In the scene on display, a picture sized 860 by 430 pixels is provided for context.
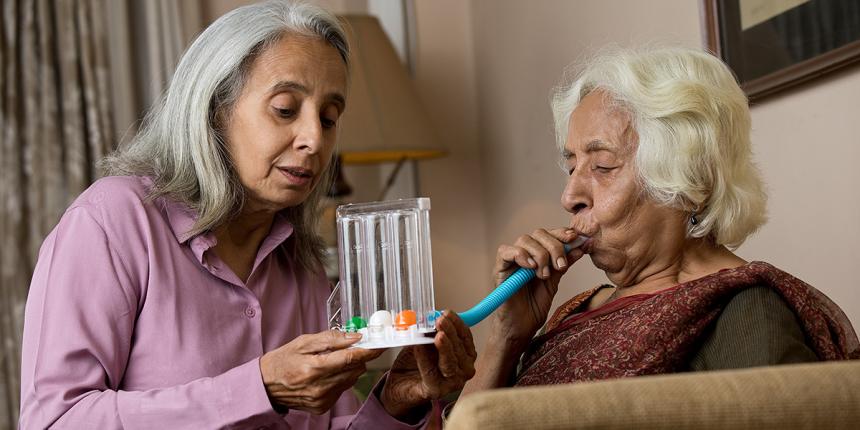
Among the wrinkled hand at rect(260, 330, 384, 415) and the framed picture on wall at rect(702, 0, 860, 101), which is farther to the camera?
the framed picture on wall at rect(702, 0, 860, 101)

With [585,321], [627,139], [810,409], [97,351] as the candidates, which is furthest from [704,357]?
[97,351]

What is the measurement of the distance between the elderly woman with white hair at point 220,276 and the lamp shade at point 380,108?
139 centimetres

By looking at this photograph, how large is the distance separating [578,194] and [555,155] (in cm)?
134

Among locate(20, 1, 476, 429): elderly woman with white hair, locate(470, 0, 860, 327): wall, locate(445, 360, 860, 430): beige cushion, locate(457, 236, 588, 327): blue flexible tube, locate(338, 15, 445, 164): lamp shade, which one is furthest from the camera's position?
locate(338, 15, 445, 164): lamp shade


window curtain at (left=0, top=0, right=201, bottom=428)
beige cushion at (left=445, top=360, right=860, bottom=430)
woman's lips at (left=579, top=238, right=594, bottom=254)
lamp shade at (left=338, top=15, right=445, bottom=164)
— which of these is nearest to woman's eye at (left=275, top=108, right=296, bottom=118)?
woman's lips at (left=579, top=238, right=594, bottom=254)

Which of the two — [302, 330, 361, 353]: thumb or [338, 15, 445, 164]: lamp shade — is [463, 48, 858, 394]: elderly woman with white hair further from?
[338, 15, 445, 164]: lamp shade

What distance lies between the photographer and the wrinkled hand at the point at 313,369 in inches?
51.7

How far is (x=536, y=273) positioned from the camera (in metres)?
1.66

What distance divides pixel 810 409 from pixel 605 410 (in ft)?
0.57

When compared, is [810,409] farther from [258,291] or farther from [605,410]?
[258,291]

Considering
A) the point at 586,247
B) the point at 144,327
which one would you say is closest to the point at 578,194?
the point at 586,247

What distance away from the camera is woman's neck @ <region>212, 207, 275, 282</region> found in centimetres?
170

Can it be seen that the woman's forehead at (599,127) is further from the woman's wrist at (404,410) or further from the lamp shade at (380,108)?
the lamp shade at (380,108)

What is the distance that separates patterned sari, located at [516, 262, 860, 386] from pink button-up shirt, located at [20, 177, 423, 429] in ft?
1.12
